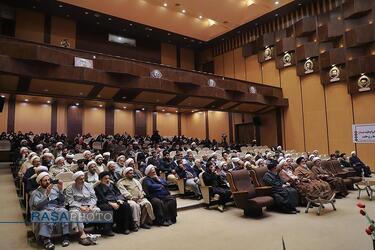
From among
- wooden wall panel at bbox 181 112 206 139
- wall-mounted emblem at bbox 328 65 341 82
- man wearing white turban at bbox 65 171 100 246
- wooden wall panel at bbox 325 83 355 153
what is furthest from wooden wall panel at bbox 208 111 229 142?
man wearing white turban at bbox 65 171 100 246

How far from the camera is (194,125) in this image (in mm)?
19688

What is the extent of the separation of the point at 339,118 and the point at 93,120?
12751mm

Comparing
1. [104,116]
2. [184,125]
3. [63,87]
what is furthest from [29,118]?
[184,125]

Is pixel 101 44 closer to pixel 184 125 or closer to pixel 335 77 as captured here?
pixel 184 125

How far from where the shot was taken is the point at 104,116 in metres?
16.4

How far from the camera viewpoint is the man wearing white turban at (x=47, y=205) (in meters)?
3.85

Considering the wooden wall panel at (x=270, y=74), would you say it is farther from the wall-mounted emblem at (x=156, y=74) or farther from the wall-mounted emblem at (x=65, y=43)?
the wall-mounted emblem at (x=65, y=43)

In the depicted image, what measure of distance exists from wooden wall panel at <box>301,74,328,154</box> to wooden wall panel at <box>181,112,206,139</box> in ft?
22.6

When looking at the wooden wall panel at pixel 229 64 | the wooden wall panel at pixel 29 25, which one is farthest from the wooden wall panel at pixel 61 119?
the wooden wall panel at pixel 229 64

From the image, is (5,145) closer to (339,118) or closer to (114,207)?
(114,207)

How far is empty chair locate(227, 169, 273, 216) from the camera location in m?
5.32

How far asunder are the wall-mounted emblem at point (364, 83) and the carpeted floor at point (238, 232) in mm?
8196

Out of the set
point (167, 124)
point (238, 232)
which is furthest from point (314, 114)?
point (238, 232)

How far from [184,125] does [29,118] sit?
9.51 metres
